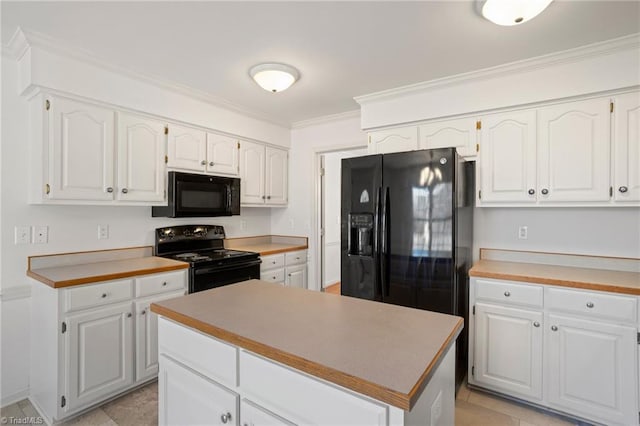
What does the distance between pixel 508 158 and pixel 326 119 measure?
204 cm

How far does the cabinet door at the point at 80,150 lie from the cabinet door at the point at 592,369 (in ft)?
10.6

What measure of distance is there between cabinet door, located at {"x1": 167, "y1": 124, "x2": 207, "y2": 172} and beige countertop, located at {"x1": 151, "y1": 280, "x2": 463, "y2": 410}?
5.53 ft

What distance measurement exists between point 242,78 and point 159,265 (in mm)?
1636

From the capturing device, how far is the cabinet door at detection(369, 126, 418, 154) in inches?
113

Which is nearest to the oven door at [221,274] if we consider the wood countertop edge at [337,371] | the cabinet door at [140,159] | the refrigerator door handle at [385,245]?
the cabinet door at [140,159]

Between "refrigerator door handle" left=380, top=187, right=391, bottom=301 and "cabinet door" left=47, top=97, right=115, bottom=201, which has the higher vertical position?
"cabinet door" left=47, top=97, right=115, bottom=201

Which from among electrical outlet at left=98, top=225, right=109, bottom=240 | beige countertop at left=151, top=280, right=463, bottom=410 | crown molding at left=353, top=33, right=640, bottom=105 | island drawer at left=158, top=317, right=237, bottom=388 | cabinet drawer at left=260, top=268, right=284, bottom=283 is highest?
crown molding at left=353, top=33, right=640, bottom=105

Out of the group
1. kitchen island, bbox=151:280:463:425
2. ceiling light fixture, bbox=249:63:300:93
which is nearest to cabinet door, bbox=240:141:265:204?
ceiling light fixture, bbox=249:63:300:93

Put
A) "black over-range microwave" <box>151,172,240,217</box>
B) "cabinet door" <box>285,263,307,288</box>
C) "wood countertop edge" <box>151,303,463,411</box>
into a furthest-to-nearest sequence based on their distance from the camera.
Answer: "cabinet door" <box>285,263,307,288</box> → "black over-range microwave" <box>151,172,240,217</box> → "wood countertop edge" <box>151,303,463,411</box>

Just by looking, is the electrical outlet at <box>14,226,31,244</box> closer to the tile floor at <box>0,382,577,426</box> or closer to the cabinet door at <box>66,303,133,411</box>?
the cabinet door at <box>66,303,133,411</box>

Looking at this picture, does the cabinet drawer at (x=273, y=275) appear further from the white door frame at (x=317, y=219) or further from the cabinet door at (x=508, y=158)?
the cabinet door at (x=508, y=158)

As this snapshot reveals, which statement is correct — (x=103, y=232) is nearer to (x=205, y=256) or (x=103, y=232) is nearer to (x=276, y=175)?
(x=205, y=256)

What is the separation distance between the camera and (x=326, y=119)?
384 centimetres

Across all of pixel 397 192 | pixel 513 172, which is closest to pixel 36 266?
pixel 397 192
